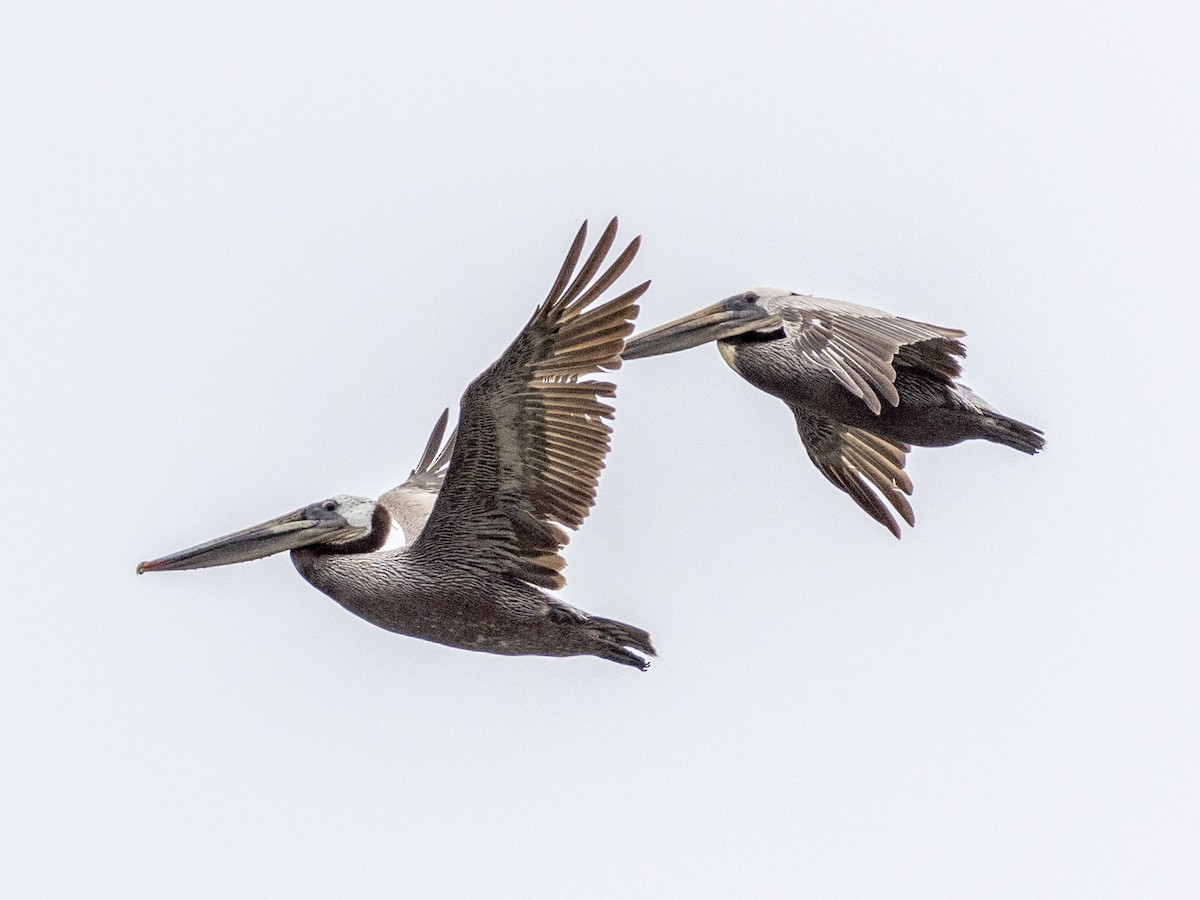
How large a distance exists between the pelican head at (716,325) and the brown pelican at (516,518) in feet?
4.70

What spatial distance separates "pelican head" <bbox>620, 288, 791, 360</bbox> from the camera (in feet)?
35.2

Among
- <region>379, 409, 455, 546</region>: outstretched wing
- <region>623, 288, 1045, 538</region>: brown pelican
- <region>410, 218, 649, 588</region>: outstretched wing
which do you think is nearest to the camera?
<region>410, 218, 649, 588</region>: outstretched wing

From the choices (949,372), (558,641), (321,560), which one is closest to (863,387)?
(949,372)

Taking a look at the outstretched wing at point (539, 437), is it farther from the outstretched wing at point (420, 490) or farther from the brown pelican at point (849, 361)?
the brown pelican at point (849, 361)

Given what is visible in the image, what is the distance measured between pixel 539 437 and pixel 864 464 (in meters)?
2.77

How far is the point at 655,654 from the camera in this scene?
953cm

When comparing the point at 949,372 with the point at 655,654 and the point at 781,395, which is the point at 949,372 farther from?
the point at 655,654

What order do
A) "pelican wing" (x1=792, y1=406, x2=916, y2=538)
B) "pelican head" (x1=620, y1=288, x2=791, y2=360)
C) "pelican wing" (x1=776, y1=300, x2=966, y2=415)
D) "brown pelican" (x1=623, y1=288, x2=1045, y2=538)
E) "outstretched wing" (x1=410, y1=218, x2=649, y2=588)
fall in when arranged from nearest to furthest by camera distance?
"outstretched wing" (x1=410, y1=218, x2=649, y2=588) < "pelican wing" (x1=776, y1=300, x2=966, y2=415) < "brown pelican" (x1=623, y1=288, x2=1045, y2=538) < "pelican head" (x1=620, y1=288, x2=791, y2=360) < "pelican wing" (x1=792, y1=406, x2=916, y2=538)

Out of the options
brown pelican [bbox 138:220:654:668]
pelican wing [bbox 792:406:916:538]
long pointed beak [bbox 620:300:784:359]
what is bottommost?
brown pelican [bbox 138:220:654:668]

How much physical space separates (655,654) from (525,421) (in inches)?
43.2

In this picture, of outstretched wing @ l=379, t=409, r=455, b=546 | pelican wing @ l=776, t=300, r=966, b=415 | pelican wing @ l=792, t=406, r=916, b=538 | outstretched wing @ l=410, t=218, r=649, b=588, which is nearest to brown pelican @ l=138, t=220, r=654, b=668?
outstretched wing @ l=410, t=218, r=649, b=588

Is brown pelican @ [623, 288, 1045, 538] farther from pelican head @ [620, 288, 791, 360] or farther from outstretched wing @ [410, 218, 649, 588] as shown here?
outstretched wing @ [410, 218, 649, 588]

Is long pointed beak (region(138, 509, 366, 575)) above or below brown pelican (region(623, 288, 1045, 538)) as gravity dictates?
below

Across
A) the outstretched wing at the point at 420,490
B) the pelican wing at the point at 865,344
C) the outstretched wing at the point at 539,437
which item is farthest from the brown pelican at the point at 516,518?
the pelican wing at the point at 865,344
